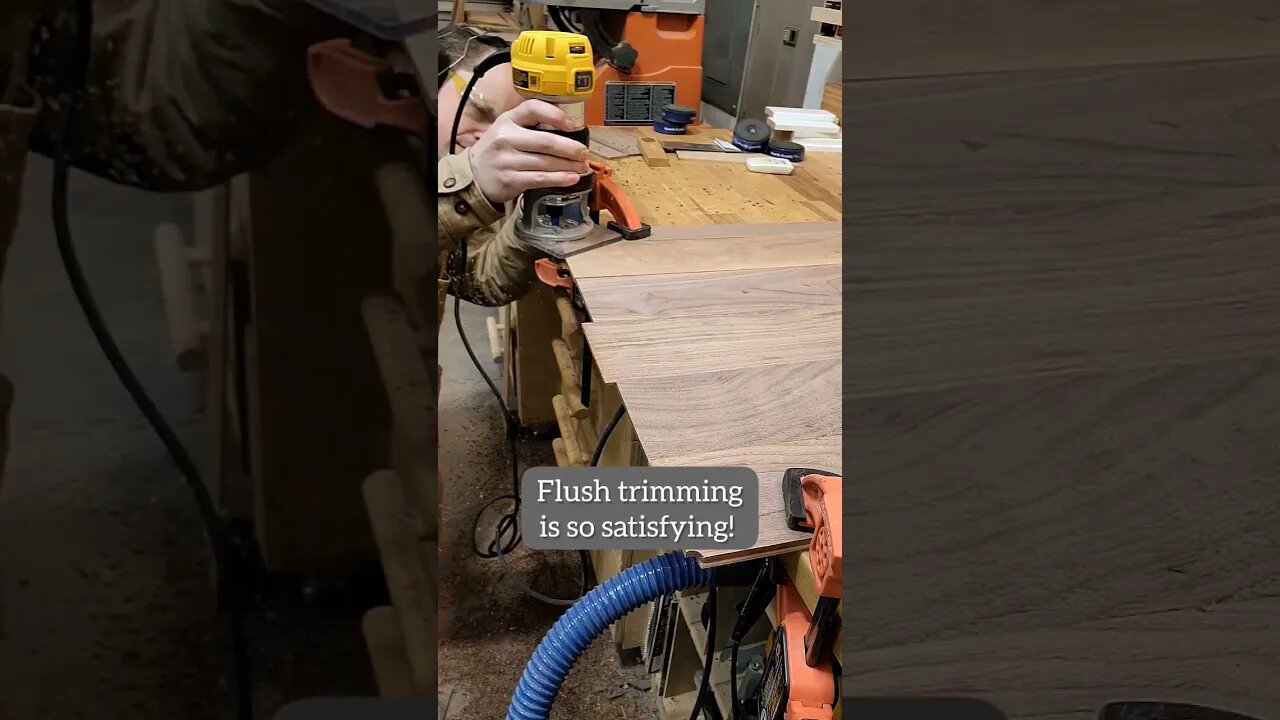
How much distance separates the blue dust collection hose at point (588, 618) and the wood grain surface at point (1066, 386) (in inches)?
8.0

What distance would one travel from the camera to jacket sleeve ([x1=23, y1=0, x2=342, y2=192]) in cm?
22

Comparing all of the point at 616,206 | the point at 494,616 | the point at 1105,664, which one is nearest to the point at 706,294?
the point at 616,206

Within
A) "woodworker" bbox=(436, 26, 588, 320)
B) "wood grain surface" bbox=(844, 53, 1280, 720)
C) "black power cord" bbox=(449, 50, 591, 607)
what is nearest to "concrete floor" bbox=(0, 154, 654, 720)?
"wood grain surface" bbox=(844, 53, 1280, 720)

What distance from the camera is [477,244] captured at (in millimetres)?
991

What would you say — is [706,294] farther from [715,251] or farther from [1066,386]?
[1066,386]

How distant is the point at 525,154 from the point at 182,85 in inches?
23.4

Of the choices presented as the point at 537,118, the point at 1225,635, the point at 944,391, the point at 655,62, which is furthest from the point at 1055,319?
the point at 655,62

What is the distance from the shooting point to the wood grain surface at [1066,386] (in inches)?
10.9

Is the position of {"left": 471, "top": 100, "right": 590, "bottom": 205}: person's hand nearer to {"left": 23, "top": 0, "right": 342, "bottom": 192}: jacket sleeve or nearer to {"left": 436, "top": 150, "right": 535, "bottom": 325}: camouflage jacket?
{"left": 436, "top": 150, "right": 535, "bottom": 325}: camouflage jacket

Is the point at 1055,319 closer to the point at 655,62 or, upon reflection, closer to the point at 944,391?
the point at 944,391

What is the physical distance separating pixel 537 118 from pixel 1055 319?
60cm

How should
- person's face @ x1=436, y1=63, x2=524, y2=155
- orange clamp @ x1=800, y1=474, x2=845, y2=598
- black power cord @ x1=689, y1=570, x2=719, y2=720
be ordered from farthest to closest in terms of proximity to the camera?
person's face @ x1=436, y1=63, x2=524, y2=155 → black power cord @ x1=689, y1=570, x2=719, y2=720 → orange clamp @ x1=800, y1=474, x2=845, y2=598

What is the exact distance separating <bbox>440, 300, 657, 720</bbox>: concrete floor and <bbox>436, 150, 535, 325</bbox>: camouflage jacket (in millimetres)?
168

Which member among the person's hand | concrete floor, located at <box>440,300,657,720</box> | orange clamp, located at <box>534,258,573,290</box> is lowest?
concrete floor, located at <box>440,300,657,720</box>
